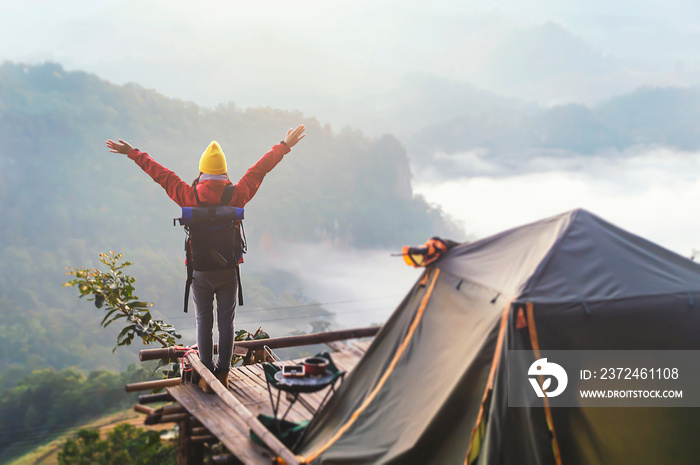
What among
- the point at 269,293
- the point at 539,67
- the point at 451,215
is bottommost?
the point at 269,293

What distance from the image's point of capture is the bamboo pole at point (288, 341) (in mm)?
4578

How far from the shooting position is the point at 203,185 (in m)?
3.97

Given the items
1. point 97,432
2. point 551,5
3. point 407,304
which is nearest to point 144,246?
point 97,432

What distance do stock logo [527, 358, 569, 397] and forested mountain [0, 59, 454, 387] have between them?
62283 millimetres

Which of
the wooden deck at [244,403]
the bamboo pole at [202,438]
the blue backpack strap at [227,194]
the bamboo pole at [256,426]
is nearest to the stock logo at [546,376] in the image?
the bamboo pole at [256,426]

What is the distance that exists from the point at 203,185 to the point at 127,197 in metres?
81.0

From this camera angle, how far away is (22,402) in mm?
53281

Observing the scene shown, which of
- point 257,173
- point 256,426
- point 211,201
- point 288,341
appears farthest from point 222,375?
point 257,173

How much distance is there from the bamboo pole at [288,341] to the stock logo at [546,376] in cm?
224

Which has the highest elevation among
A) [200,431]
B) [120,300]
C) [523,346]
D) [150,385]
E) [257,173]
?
[257,173]

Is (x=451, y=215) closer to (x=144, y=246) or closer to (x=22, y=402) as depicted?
(x=144, y=246)

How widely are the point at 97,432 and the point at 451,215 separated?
111508mm

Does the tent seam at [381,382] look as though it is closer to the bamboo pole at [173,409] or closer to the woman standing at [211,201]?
the bamboo pole at [173,409]

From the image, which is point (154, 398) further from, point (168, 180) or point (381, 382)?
point (381, 382)
